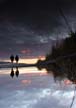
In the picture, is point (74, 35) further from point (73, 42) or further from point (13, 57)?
point (13, 57)

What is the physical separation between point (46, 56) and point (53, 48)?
1.53 m

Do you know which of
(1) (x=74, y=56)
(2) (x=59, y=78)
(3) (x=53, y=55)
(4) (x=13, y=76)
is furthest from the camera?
(3) (x=53, y=55)

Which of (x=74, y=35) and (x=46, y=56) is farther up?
(x=74, y=35)

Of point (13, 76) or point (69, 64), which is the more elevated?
point (69, 64)

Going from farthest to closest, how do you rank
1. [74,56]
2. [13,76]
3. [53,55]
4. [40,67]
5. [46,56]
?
[40,67], [46,56], [53,55], [13,76], [74,56]

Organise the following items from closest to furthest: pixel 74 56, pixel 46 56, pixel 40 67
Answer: pixel 74 56
pixel 46 56
pixel 40 67

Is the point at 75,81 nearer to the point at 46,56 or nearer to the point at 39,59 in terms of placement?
the point at 46,56

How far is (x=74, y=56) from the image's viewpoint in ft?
41.9

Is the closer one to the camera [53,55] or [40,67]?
[53,55]

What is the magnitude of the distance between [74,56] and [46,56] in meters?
11.2

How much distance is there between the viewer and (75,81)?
1155 cm

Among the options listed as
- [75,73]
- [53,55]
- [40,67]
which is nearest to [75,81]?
[75,73]

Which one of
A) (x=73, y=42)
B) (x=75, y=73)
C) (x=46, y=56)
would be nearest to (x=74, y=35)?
(x=73, y=42)

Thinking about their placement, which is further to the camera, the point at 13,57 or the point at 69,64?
the point at 13,57
